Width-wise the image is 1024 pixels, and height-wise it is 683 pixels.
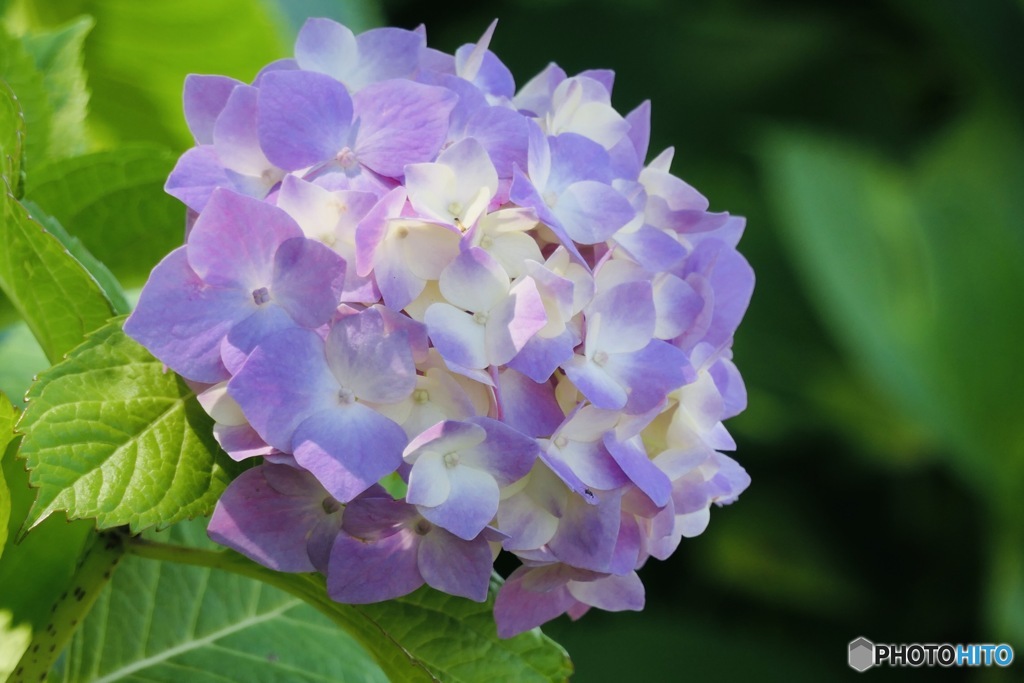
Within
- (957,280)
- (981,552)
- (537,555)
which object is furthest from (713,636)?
(537,555)

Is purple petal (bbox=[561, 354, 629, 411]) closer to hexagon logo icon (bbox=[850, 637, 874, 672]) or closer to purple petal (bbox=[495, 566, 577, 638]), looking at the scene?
purple petal (bbox=[495, 566, 577, 638])

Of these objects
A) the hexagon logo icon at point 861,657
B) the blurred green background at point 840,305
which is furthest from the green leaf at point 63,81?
the hexagon logo icon at point 861,657

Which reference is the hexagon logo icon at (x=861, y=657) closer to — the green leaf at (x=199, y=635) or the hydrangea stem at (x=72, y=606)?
the green leaf at (x=199, y=635)

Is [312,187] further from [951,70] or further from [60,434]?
[951,70]

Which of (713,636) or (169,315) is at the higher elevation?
(169,315)

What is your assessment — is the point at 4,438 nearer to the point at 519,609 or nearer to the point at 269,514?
the point at 269,514

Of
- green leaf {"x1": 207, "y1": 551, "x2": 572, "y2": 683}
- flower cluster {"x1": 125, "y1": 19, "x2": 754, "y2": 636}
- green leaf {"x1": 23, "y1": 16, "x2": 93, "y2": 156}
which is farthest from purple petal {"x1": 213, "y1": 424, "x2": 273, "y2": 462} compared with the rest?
green leaf {"x1": 23, "y1": 16, "x2": 93, "y2": 156}

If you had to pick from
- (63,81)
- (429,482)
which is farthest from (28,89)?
(429,482)
